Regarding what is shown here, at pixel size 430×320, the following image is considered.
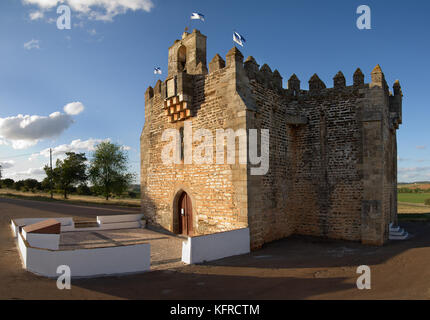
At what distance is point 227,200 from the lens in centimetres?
1052

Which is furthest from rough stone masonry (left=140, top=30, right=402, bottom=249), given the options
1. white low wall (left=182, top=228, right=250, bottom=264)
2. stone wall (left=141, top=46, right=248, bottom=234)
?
white low wall (left=182, top=228, right=250, bottom=264)

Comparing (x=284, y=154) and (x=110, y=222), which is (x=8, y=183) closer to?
(x=110, y=222)

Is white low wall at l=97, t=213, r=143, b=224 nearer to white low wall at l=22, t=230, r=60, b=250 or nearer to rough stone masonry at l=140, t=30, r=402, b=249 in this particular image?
rough stone masonry at l=140, t=30, r=402, b=249

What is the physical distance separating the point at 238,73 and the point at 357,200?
6944 millimetres

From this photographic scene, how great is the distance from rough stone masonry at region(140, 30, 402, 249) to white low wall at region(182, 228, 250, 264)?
55cm

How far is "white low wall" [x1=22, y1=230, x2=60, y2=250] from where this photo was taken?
929 cm

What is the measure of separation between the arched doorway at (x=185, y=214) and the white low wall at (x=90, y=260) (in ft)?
16.4

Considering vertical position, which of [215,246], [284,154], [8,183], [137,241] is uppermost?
[284,154]

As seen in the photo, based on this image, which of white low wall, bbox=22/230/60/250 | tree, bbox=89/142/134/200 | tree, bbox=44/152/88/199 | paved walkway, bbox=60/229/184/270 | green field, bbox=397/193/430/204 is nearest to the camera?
paved walkway, bbox=60/229/184/270

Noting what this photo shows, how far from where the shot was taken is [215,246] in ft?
28.9

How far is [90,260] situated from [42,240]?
365 cm

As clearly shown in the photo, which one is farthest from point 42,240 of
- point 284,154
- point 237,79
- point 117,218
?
point 284,154

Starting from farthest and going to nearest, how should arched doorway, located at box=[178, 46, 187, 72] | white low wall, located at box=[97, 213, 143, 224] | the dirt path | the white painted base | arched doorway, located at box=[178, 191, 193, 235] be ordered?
white low wall, located at box=[97, 213, 143, 224]
arched doorway, located at box=[178, 46, 187, 72]
arched doorway, located at box=[178, 191, 193, 235]
the white painted base
the dirt path
